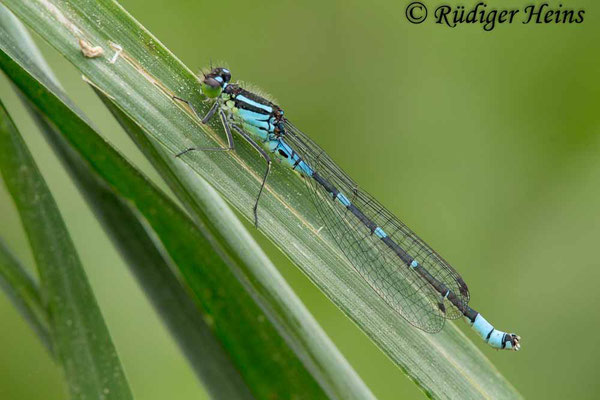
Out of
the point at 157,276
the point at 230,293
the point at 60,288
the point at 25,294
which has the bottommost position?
the point at 25,294

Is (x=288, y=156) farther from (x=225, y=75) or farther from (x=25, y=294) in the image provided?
(x=25, y=294)

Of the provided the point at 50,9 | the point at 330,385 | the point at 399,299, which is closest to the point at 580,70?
the point at 399,299

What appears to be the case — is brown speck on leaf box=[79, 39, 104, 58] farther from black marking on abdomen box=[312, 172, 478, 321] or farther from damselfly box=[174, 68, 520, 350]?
black marking on abdomen box=[312, 172, 478, 321]

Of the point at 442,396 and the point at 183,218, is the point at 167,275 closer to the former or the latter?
the point at 183,218

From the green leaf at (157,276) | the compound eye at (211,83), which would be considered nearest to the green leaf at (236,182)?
the compound eye at (211,83)

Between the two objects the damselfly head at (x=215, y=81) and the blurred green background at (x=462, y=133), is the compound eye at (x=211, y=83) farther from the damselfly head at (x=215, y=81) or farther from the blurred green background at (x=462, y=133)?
the blurred green background at (x=462, y=133)

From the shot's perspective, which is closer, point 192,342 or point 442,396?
point 192,342

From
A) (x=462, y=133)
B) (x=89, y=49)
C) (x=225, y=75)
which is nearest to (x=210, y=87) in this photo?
(x=225, y=75)
